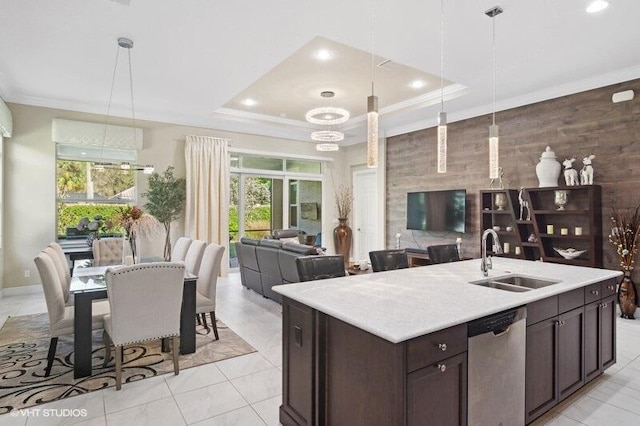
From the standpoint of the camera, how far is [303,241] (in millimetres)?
7684

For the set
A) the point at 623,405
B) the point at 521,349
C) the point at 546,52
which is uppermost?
the point at 546,52

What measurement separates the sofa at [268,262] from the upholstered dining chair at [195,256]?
3.38 feet

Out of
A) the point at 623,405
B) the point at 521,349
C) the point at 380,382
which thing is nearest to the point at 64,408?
the point at 380,382

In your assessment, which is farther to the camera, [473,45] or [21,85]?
[21,85]

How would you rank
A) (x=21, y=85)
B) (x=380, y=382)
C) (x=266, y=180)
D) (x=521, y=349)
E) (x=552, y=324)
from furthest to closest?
(x=266, y=180)
(x=21, y=85)
(x=552, y=324)
(x=521, y=349)
(x=380, y=382)

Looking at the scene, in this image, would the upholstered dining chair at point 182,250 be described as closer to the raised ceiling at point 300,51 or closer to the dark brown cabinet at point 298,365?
the raised ceiling at point 300,51

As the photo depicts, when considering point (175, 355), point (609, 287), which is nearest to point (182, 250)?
point (175, 355)

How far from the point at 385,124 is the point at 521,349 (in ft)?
20.0

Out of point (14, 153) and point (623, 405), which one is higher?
point (14, 153)

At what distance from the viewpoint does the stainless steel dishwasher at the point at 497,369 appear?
1.80m

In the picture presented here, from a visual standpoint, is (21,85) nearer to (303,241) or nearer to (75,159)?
(75,159)

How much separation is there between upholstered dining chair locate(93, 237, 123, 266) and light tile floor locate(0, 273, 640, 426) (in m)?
2.61

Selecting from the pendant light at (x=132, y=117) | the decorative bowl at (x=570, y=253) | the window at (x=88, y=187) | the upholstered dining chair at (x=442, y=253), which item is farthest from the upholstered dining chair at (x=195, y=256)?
the decorative bowl at (x=570, y=253)

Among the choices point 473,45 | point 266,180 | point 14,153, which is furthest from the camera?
point 266,180
